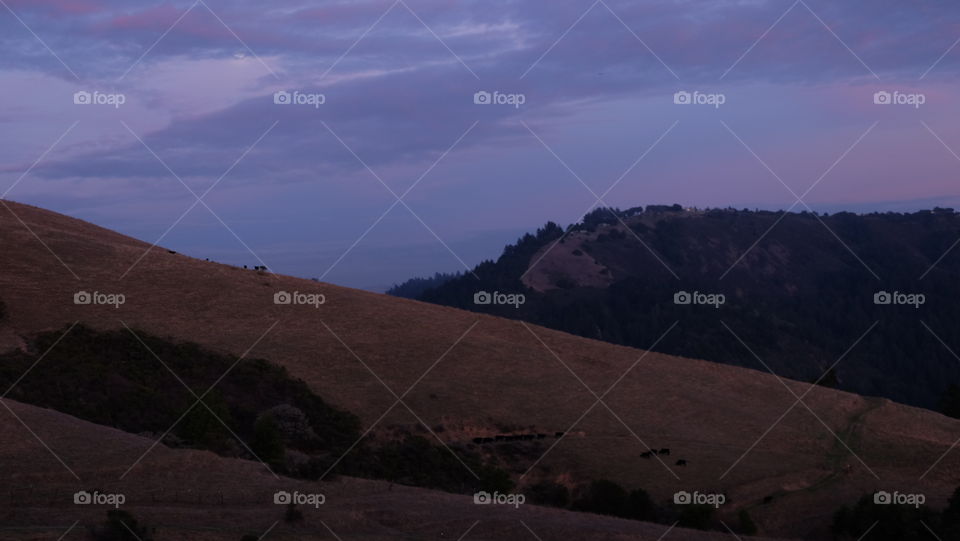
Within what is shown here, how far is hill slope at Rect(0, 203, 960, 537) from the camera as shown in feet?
112

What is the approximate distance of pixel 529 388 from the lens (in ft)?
136

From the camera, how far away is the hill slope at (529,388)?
1345 inches

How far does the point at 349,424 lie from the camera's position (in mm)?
35219

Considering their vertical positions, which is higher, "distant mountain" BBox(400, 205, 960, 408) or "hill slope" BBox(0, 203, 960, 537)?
"distant mountain" BBox(400, 205, 960, 408)

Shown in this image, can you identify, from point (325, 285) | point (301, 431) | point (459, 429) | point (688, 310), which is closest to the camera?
point (301, 431)

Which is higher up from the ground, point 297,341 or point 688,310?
point 688,310

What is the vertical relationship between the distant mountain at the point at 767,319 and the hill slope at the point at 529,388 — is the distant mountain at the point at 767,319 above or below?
above

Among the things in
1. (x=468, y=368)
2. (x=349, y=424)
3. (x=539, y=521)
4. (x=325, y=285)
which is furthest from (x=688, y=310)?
(x=539, y=521)

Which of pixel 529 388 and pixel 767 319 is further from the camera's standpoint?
pixel 767 319

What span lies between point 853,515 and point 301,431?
18.5 m

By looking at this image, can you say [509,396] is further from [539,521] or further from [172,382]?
[539,521]

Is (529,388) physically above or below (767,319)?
below

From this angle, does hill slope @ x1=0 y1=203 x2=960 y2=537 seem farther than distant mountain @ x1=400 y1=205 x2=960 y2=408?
No

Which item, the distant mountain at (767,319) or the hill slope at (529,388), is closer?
the hill slope at (529,388)
